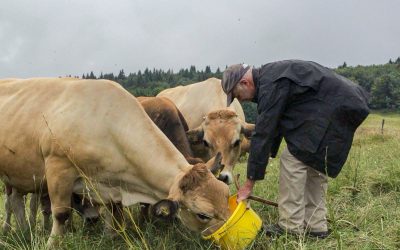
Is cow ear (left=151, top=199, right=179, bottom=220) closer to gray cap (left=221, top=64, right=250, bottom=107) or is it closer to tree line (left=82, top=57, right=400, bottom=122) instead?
gray cap (left=221, top=64, right=250, bottom=107)

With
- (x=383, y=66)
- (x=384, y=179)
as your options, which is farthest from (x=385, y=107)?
(x=384, y=179)

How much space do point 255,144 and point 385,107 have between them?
11070 centimetres

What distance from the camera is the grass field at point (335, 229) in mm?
4324

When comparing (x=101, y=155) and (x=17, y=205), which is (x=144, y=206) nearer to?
(x=101, y=155)

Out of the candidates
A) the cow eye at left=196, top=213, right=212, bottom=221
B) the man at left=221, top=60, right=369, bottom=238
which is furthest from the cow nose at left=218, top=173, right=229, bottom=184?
the cow eye at left=196, top=213, right=212, bottom=221

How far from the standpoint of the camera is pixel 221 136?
25.2 ft

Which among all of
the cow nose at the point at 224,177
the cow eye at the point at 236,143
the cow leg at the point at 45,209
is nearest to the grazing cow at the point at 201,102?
the cow eye at the point at 236,143

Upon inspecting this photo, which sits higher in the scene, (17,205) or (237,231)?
(237,231)

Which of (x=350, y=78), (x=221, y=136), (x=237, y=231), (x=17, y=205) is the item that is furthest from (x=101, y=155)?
(x=350, y=78)

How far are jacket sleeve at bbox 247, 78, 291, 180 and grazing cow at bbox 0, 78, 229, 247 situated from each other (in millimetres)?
488

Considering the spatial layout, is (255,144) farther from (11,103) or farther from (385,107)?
(385,107)

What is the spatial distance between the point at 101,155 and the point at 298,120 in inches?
88.5

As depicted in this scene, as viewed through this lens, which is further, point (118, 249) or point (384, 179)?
point (384, 179)

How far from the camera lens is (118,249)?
5.21 meters
